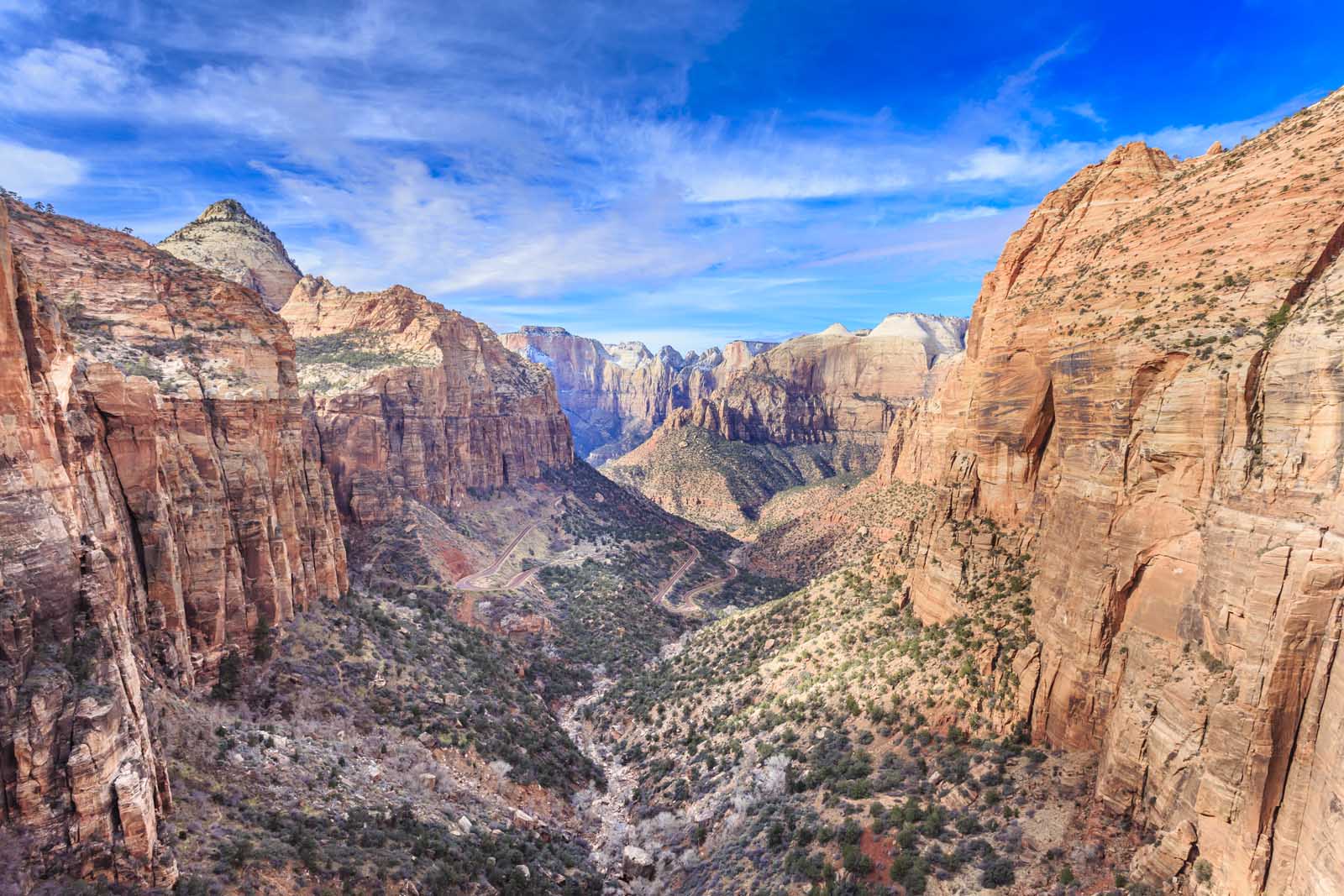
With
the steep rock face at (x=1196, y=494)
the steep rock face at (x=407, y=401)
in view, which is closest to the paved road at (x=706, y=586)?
the steep rock face at (x=407, y=401)

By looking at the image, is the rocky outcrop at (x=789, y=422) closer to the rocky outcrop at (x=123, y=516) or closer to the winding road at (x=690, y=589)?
the winding road at (x=690, y=589)

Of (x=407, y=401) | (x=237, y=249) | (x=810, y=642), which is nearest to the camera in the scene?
(x=810, y=642)

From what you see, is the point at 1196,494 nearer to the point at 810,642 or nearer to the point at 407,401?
the point at 810,642

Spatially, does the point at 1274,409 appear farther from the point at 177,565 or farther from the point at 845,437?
the point at 845,437

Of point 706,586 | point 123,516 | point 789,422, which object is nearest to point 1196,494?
point 123,516

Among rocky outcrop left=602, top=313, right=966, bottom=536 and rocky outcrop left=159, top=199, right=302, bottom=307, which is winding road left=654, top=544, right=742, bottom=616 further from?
rocky outcrop left=159, top=199, right=302, bottom=307

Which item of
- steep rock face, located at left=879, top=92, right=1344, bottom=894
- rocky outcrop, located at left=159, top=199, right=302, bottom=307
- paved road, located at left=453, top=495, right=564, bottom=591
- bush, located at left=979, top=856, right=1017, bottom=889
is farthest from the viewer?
rocky outcrop, located at left=159, top=199, right=302, bottom=307

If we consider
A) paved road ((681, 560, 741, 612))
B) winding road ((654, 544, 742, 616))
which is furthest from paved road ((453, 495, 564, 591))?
paved road ((681, 560, 741, 612))
